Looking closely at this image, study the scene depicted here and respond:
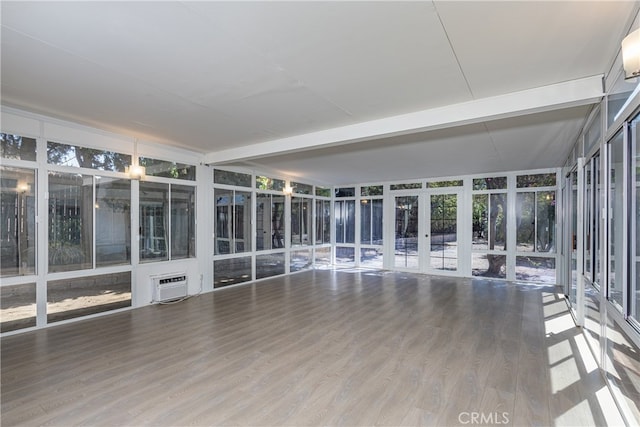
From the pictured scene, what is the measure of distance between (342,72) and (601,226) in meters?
2.78

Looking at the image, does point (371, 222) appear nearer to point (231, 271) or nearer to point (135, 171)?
point (231, 271)

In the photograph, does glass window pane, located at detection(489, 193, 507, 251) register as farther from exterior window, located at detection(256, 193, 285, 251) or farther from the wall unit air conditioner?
the wall unit air conditioner

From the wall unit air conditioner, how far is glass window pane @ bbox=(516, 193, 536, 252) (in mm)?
7313

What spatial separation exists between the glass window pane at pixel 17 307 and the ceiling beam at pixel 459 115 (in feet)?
11.5

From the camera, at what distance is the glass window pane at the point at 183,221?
5723mm

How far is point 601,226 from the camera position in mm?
2941

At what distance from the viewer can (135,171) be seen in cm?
489

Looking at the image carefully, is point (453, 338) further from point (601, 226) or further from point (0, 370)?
point (0, 370)

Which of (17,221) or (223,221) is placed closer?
(17,221)

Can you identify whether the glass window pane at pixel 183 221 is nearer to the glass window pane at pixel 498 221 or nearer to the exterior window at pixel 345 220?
the exterior window at pixel 345 220

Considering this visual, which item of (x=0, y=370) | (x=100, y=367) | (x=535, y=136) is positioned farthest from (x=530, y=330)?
(x=0, y=370)

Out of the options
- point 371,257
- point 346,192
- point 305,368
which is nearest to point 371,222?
point 371,257

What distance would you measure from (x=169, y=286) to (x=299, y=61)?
448 cm

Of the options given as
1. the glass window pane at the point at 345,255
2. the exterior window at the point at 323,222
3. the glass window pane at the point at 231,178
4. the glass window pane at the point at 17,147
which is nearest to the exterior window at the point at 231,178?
the glass window pane at the point at 231,178
